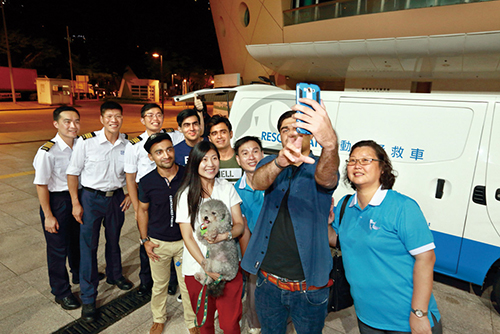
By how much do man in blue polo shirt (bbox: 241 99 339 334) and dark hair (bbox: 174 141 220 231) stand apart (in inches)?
20.4

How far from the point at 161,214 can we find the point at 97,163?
1014 millimetres

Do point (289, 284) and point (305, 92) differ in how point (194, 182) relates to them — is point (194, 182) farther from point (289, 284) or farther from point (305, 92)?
point (305, 92)

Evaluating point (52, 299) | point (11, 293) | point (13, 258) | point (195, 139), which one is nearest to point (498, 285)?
point (195, 139)

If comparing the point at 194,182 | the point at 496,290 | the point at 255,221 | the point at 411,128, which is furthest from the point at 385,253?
the point at 496,290

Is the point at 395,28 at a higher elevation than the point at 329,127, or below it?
higher

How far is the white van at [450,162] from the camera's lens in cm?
282

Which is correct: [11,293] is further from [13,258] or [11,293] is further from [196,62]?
[196,62]

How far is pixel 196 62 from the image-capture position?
44438 mm

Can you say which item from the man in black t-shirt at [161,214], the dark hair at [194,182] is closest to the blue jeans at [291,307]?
the dark hair at [194,182]

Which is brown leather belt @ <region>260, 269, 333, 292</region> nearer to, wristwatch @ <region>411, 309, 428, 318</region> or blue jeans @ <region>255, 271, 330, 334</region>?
blue jeans @ <region>255, 271, 330, 334</region>

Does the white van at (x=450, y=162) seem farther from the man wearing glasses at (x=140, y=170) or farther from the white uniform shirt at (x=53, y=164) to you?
the white uniform shirt at (x=53, y=164)

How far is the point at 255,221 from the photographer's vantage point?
2553mm

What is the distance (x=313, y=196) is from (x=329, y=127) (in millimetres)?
554

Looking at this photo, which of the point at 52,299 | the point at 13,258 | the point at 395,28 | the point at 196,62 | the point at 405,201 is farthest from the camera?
the point at 196,62
